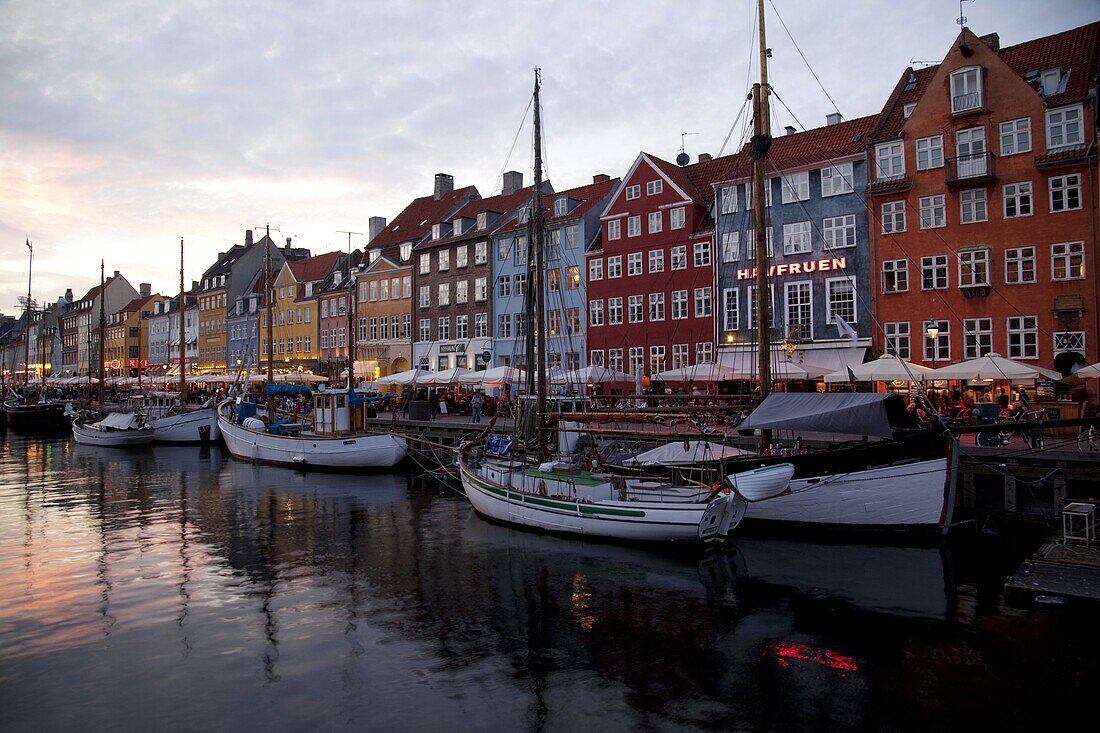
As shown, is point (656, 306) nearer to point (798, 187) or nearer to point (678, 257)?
point (678, 257)

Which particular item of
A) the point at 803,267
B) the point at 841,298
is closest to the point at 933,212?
the point at 841,298

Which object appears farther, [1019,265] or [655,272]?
[655,272]

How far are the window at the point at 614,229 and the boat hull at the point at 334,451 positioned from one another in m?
19.2

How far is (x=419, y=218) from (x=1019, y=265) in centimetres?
4668

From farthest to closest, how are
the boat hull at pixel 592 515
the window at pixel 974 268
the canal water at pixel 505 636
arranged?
the window at pixel 974 268
the boat hull at pixel 592 515
the canal water at pixel 505 636

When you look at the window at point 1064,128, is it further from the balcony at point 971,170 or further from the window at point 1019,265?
the window at point 1019,265

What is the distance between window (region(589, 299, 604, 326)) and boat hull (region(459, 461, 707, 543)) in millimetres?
24913

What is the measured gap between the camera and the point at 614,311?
4594 cm

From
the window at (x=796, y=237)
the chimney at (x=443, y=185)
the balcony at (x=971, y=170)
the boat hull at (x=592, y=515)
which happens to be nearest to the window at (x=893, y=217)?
the balcony at (x=971, y=170)

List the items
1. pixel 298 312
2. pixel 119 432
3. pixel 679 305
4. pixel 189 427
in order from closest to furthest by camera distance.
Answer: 1. pixel 679 305
2. pixel 119 432
3. pixel 189 427
4. pixel 298 312

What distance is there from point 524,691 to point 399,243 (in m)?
54.9

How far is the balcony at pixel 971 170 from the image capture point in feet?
103

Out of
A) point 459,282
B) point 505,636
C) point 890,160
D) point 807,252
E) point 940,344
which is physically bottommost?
point 505,636

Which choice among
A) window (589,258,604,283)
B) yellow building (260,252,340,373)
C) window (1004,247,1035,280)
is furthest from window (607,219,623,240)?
yellow building (260,252,340,373)
